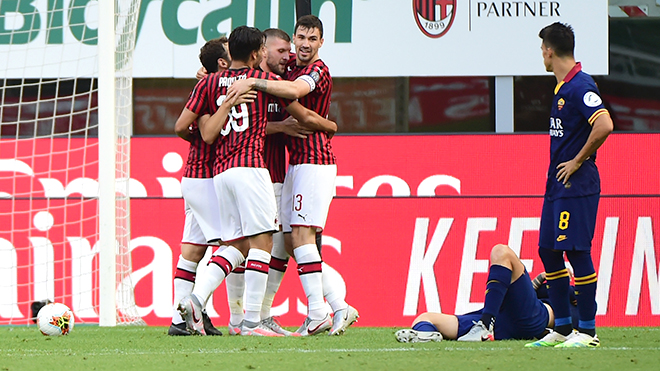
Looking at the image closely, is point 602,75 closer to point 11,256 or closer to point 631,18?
point 631,18

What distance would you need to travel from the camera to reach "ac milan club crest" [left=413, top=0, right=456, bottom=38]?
9.30 m

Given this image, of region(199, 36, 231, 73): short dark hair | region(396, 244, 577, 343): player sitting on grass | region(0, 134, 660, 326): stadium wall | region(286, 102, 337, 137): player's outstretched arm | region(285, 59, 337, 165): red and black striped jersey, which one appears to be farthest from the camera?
region(0, 134, 660, 326): stadium wall

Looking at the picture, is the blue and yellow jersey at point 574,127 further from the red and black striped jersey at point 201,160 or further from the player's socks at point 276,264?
the red and black striped jersey at point 201,160

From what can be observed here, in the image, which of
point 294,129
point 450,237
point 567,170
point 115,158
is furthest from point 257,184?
point 450,237

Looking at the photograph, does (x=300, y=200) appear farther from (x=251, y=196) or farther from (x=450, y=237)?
(x=450, y=237)

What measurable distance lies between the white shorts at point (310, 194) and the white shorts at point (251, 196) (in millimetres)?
184

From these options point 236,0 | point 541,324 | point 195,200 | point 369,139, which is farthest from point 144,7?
point 541,324

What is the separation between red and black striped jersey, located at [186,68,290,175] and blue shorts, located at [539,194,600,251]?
A: 5.39 feet

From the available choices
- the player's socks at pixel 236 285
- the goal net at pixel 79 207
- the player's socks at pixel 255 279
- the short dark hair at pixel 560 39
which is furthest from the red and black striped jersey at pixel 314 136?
the goal net at pixel 79 207

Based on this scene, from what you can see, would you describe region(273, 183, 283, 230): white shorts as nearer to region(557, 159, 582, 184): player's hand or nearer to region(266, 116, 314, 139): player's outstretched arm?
region(266, 116, 314, 139): player's outstretched arm

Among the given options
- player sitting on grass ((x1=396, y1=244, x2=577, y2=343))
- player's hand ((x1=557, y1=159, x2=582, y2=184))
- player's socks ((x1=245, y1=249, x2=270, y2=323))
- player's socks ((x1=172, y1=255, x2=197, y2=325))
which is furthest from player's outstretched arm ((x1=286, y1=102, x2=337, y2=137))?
player's hand ((x1=557, y1=159, x2=582, y2=184))

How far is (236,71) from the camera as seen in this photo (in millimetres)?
5301

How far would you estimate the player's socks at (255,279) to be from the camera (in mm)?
5160

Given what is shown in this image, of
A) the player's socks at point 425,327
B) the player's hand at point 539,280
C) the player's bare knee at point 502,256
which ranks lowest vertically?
the player's socks at point 425,327
